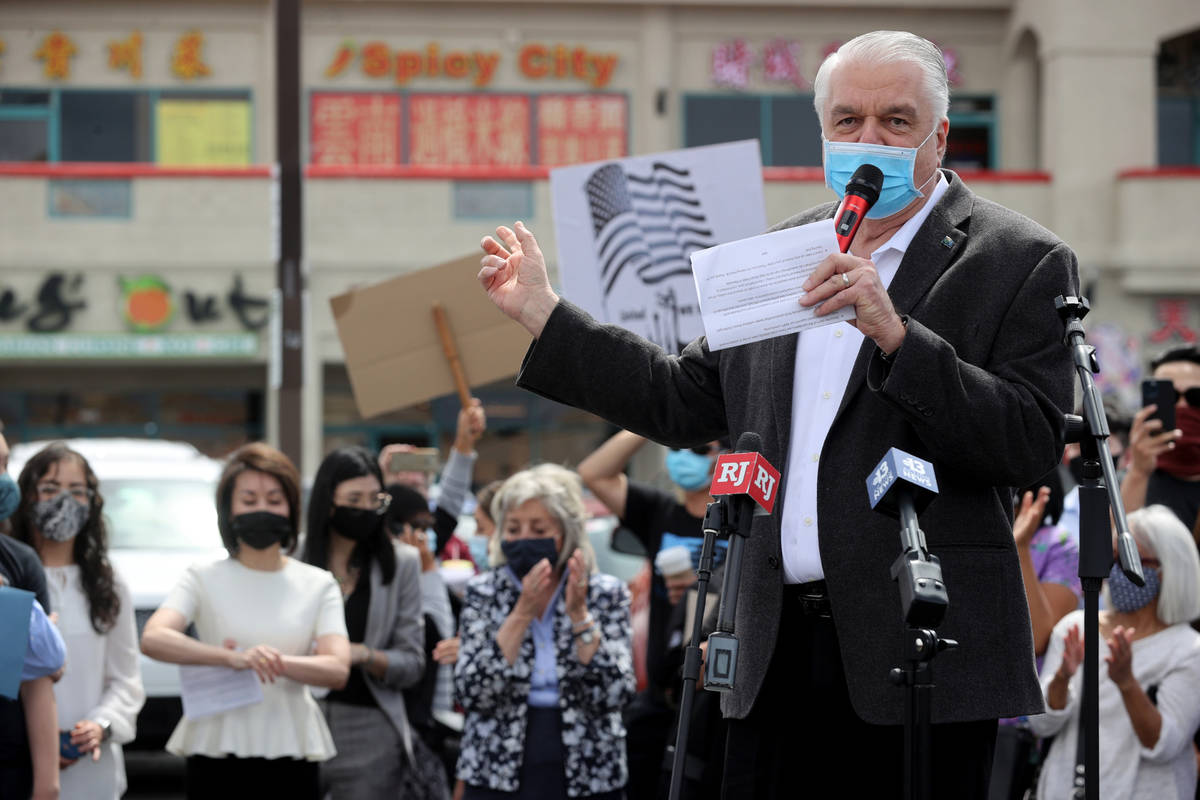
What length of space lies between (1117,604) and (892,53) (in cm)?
290

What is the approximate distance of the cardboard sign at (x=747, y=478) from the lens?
104 inches

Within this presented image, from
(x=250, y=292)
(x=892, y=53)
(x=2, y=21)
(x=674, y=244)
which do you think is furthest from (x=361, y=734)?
(x=2, y=21)

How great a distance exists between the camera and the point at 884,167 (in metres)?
2.86

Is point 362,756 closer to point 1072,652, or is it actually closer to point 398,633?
point 398,633

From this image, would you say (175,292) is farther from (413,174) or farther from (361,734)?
(361,734)

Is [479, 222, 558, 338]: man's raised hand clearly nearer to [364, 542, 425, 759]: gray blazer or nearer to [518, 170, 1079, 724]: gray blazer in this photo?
[518, 170, 1079, 724]: gray blazer

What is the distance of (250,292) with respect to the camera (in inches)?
824

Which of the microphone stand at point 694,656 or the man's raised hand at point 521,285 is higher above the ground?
the man's raised hand at point 521,285

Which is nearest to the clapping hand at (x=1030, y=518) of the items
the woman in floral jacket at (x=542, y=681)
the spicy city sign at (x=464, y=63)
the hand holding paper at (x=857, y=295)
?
the woman in floral jacket at (x=542, y=681)

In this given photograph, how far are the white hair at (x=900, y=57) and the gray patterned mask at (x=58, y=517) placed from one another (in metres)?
3.61

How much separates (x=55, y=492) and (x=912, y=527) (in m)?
3.97

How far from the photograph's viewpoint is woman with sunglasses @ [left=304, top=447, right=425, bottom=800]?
241 inches

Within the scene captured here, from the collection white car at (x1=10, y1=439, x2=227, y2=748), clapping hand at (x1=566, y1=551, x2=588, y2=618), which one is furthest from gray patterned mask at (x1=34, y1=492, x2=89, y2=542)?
white car at (x1=10, y1=439, x2=227, y2=748)

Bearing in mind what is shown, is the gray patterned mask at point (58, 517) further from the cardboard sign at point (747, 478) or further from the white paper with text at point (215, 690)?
the cardboard sign at point (747, 478)
